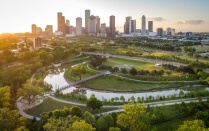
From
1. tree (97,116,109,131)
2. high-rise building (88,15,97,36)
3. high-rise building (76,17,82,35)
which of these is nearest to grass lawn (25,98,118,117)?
tree (97,116,109,131)

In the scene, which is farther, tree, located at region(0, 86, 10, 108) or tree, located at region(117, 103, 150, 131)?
tree, located at region(0, 86, 10, 108)

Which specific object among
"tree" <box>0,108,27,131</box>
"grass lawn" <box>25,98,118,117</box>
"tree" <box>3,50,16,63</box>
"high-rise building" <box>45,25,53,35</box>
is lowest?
"grass lawn" <box>25,98,118,117</box>

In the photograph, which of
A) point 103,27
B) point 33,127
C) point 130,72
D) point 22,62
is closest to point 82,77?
point 130,72

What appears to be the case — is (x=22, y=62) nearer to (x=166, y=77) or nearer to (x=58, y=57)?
(x=58, y=57)

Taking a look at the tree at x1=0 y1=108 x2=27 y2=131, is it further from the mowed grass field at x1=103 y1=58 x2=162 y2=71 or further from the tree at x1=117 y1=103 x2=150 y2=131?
the mowed grass field at x1=103 y1=58 x2=162 y2=71

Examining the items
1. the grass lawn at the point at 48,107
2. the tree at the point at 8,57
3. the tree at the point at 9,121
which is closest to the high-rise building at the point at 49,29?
the tree at the point at 8,57

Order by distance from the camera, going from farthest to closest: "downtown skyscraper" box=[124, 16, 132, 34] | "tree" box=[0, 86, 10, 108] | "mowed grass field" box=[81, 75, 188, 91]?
"downtown skyscraper" box=[124, 16, 132, 34]
"mowed grass field" box=[81, 75, 188, 91]
"tree" box=[0, 86, 10, 108]

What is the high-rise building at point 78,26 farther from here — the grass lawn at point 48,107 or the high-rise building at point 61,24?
the grass lawn at point 48,107

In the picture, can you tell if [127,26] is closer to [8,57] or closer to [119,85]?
[8,57]

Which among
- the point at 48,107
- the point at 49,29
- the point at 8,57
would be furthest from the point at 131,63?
the point at 49,29

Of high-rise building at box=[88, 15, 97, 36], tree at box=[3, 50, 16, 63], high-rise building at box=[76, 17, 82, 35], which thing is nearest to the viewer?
tree at box=[3, 50, 16, 63]

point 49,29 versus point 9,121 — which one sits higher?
point 49,29

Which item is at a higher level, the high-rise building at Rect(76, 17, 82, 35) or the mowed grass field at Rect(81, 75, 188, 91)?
the high-rise building at Rect(76, 17, 82, 35)
